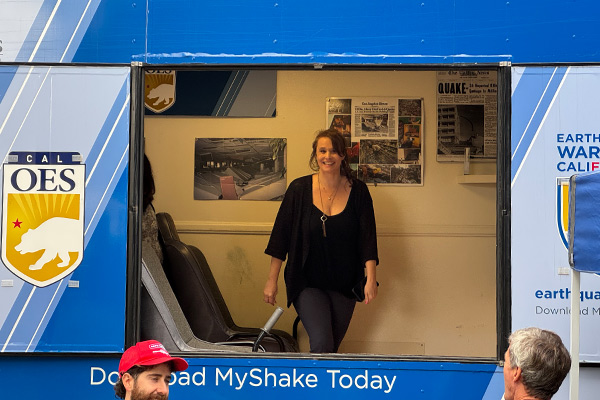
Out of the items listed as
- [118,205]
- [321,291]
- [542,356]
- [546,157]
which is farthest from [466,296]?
[542,356]

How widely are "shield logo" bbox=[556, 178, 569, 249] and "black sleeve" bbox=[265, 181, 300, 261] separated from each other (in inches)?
64.5

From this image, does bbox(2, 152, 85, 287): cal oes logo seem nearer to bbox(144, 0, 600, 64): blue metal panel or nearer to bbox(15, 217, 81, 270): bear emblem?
bbox(15, 217, 81, 270): bear emblem

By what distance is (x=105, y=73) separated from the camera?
3.88 metres

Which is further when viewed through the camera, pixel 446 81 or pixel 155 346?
pixel 446 81

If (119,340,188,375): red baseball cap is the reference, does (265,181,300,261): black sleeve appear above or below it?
above

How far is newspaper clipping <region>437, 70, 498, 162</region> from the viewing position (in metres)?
5.90

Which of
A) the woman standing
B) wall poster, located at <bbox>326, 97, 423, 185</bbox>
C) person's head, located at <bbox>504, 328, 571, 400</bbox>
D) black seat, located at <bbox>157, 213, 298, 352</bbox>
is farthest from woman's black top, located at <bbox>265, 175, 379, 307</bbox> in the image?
person's head, located at <bbox>504, 328, 571, 400</bbox>

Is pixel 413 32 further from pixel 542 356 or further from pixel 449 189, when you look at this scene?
pixel 449 189

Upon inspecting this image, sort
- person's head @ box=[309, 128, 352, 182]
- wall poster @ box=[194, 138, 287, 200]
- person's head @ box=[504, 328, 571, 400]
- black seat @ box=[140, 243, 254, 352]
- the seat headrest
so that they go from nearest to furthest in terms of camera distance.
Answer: person's head @ box=[504, 328, 571, 400]
black seat @ box=[140, 243, 254, 352]
person's head @ box=[309, 128, 352, 182]
the seat headrest
wall poster @ box=[194, 138, 287, 200]

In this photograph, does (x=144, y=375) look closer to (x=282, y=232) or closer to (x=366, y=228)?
(x=282, y=232)

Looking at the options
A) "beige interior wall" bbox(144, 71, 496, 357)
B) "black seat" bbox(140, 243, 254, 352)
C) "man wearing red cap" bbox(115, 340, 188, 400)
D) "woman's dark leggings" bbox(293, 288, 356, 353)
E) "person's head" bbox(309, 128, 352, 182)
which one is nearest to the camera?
"man wearing red cap" bbox(115, 340, 188, 400)

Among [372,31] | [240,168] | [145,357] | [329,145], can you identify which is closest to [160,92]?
[240,168]

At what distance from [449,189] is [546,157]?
7.19ft

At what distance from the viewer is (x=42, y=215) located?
3832mm
